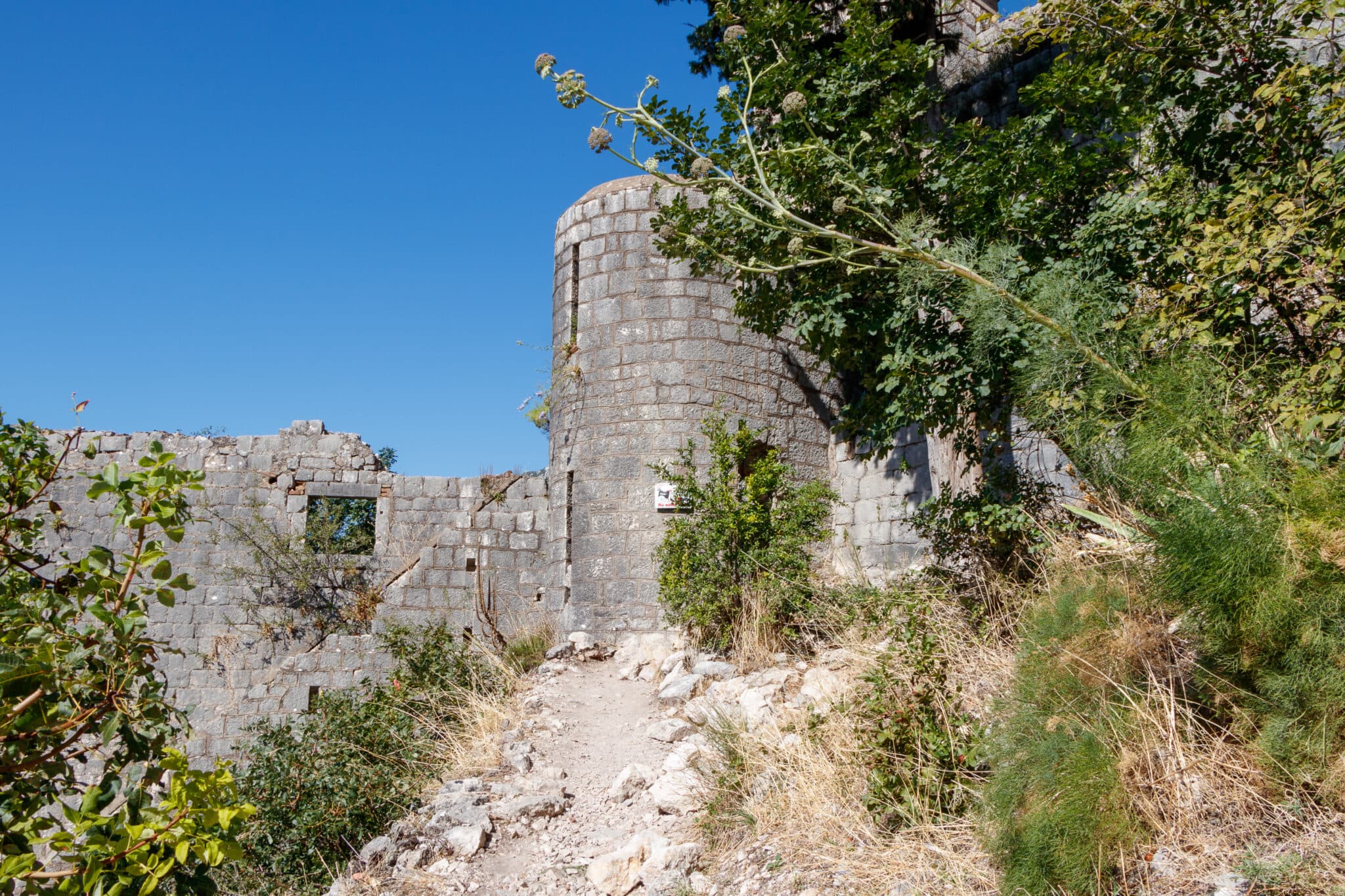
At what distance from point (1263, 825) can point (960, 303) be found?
2785 millimetres

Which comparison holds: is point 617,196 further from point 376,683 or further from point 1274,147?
point 1274,147

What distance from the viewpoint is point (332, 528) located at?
34.4 feet

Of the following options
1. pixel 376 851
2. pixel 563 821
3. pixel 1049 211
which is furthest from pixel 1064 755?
pixel 376 851

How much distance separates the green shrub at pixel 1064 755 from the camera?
2.94 metres

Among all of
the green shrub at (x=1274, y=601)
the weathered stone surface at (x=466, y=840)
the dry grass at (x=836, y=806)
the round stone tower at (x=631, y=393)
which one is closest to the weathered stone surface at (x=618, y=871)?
the dry grass at (x=836, y=806)

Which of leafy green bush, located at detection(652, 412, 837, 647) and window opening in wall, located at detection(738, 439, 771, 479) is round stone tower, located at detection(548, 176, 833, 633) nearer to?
window opening in wall, located at detection(738, 439, 771, 479)

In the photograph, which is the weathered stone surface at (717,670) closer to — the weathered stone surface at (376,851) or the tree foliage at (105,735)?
the weathered stone surface at (376,851)

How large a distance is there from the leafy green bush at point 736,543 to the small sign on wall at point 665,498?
136 millimetres

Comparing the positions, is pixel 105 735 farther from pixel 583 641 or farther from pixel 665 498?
pixel 665 498

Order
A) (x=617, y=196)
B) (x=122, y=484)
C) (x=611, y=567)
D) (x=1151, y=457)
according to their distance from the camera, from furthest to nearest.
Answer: (x=617, y=196) < (x=611, y=567) < (x=1151, y=457) < (x=122, y=484)

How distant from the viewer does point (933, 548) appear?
236 inches

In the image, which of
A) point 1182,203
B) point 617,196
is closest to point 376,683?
point 617,196

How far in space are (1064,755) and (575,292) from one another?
746cm

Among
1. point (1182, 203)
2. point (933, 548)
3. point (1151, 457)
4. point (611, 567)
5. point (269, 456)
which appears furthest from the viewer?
point (269, 456)
